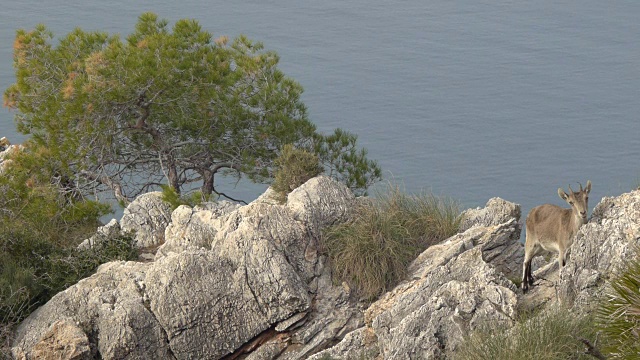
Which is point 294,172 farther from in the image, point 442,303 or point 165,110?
point 165,110

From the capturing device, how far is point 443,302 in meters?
16.1

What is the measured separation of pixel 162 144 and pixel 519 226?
38.4 feet

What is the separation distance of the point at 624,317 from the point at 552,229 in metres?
4.36

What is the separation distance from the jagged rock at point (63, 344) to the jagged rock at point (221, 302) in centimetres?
24

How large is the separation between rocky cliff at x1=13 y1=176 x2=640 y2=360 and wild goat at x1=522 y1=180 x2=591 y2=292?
1.02 feet

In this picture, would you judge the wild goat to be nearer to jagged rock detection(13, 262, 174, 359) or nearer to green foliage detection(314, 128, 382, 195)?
jagged rock detection(13, 262, 174, 359)

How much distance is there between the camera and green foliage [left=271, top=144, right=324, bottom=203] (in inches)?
832

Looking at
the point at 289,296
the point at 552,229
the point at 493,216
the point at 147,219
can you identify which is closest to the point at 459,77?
the point at 147,219

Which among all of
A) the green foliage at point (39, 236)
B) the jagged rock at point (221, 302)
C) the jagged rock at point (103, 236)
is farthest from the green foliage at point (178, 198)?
the jagged rock at point (221, 302)

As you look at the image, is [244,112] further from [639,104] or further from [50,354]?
[639,104]

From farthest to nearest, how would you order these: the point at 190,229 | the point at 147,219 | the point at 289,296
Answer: the point at 147,219 → the point at 190,229 → the point at 289,296

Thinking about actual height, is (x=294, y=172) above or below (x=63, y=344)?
above

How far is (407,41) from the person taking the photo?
91062 millimetres

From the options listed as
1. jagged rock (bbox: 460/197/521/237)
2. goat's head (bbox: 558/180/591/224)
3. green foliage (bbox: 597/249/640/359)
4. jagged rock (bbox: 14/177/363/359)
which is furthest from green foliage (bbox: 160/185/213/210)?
green foliage (bbox: 597/249/640/359)
